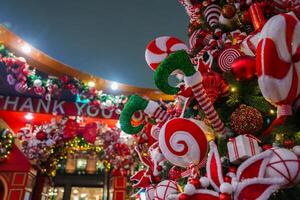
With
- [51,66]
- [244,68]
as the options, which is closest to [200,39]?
[244,68]

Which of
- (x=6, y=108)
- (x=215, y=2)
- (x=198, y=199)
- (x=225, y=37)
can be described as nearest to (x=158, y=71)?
(x=198, y=199)

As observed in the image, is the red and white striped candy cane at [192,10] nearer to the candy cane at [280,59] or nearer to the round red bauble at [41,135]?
the candy cane at [280,59]

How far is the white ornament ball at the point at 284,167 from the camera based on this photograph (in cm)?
106

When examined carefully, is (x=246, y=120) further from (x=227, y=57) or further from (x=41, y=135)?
(x=41, y=135)

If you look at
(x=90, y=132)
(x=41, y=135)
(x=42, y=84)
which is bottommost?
(x=41, y=135)

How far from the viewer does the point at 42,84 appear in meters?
5.51

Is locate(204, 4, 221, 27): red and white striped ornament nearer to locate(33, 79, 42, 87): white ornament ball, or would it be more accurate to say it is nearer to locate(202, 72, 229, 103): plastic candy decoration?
locate(202, 72, 229, 103): plastic candy decoration

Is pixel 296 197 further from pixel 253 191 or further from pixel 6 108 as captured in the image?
pixel 6 108

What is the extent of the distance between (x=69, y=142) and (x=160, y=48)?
14.7 ft

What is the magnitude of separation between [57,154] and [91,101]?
1315 mm

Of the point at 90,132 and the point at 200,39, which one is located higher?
the point at 90,132

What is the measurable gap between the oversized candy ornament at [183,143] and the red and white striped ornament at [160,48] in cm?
74

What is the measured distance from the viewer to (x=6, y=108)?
270 inches

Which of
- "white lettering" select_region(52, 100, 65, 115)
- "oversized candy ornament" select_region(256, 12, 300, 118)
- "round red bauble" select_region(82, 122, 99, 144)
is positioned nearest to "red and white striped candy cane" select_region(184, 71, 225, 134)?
"oversized candy ornament" select_region(256, 12, 300, 118)
